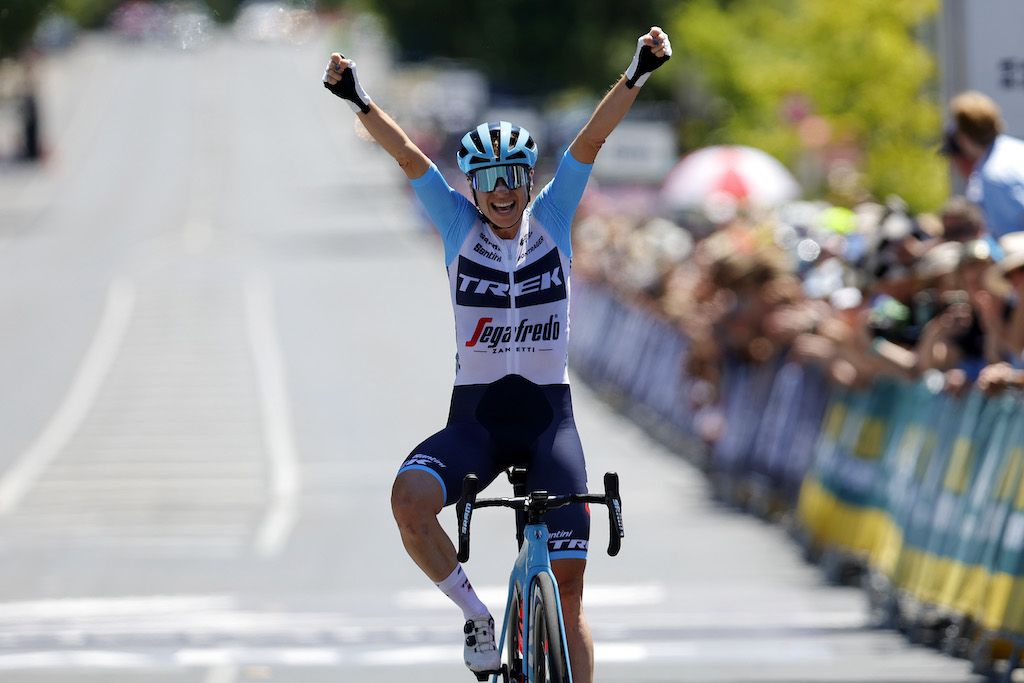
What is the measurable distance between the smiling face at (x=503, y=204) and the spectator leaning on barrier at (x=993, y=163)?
4555 millimetres

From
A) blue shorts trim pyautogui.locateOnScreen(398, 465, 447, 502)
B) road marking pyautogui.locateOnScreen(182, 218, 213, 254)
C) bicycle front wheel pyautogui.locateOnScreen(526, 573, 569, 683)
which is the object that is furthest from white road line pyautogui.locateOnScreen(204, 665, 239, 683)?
road marking pyautogui.locateOnScreen(182, 218, 213, 254)

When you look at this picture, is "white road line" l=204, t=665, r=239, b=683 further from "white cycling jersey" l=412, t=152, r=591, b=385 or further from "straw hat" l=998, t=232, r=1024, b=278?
"straw hat" l=998, t=232, r=1024, b=278

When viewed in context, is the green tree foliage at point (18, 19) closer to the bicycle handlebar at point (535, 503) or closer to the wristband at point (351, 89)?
the wristband at point (351, 89)

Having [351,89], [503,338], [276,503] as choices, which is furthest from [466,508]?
[276,503]

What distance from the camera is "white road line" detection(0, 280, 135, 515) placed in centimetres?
2228

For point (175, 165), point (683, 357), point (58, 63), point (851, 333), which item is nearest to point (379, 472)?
point (683, 357)

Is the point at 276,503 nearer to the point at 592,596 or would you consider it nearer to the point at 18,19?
the point at 18,19

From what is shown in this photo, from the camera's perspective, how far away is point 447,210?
8.04m

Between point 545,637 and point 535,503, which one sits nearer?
point 545,637

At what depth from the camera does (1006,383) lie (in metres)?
10.3

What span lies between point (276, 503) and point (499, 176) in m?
12.6

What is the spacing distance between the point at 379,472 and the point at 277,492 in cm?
154

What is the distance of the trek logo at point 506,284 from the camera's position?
793 centimetres

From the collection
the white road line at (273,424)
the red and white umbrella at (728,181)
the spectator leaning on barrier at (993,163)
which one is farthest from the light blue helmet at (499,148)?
the red and white umbrella at (728,181)
